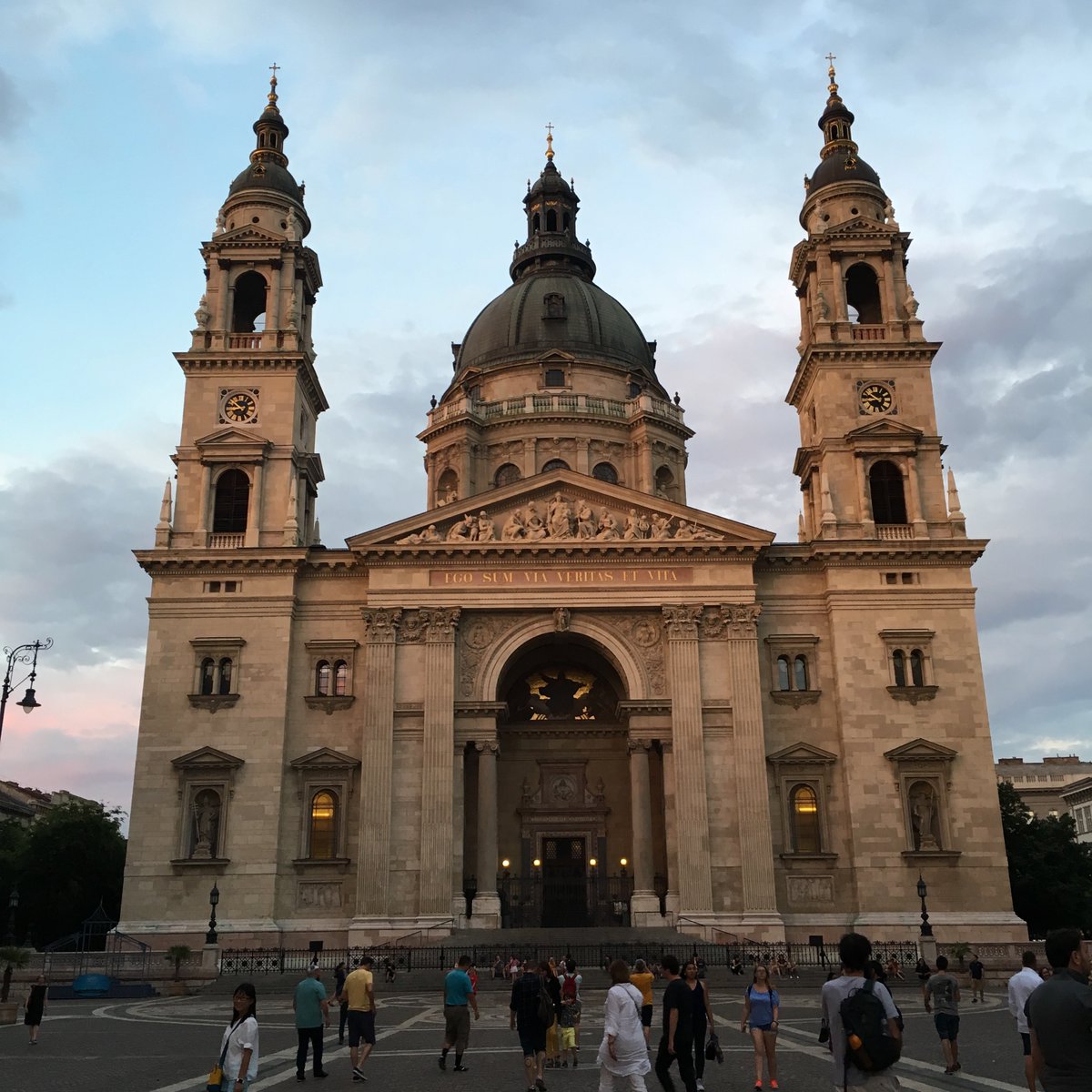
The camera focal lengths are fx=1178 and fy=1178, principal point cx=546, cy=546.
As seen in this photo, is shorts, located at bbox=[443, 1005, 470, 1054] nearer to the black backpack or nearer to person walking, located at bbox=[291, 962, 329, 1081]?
person walking, located at bbox=[291, 962, 329, 1081]

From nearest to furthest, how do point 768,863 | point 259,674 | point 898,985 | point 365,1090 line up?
1. point 365,1090
2. point 898,985
3. point 768,863
4. point 259,674

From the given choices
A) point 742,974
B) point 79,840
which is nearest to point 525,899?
point 742,974

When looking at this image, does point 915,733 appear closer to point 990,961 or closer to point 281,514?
point 990,961

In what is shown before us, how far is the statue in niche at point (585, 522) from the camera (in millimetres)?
46500

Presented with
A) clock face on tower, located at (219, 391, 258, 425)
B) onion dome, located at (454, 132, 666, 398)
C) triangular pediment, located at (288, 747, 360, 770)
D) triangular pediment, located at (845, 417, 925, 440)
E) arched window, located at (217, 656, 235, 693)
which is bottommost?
triangular pediment, located at (288, 747, 360, 770)

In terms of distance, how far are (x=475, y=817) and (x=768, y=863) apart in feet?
38.9

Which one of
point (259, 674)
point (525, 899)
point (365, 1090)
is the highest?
point (259, 674)

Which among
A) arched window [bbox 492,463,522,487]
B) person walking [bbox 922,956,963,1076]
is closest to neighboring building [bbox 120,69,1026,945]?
arched window [bbox 492,463,522,487]

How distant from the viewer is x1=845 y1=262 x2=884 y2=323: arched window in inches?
2095

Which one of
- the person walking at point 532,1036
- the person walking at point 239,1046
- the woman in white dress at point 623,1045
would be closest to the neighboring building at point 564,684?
the person walking at point 532,1036

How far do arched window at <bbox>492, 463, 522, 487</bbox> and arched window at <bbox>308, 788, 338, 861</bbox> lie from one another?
69.7 feet

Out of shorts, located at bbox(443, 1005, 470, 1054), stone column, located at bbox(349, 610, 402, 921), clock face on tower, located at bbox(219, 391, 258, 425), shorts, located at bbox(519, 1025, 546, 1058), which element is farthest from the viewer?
clock face on tower, located at bbox(219, 391, 258, 425)

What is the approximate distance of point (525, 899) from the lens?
46219 mm

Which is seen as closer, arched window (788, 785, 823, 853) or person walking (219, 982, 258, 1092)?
person walking (219, 982, 258, 1092)
